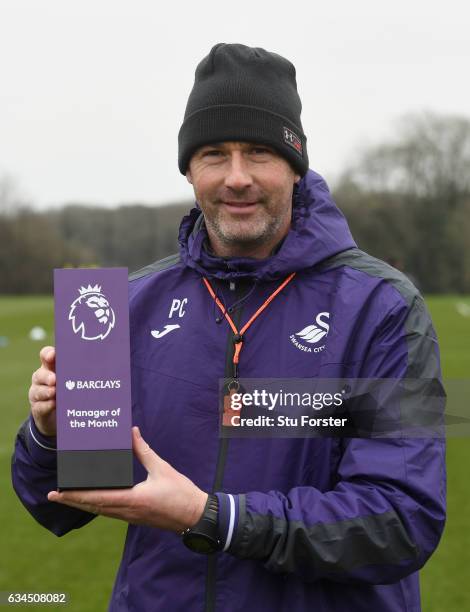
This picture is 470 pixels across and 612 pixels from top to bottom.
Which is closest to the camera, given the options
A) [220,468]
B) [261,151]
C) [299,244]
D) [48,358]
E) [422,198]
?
[48,358]

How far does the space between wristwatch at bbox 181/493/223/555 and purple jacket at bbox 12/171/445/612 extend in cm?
2

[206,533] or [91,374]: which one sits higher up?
[91,374]

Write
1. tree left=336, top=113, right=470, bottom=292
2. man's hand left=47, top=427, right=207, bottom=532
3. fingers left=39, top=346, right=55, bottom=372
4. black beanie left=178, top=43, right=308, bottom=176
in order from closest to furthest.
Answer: man's hand left=47, top=427, right=207, bottom=532
fingers left=39, top=346, right=55, bottom=372
black beanie left=178, top=43, right=308, bottom=176
tree left=336, top=113, right=470, bottom=292

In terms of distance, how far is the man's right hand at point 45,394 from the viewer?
6.09 ft

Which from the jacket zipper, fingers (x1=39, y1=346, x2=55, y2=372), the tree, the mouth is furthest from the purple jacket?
the tree

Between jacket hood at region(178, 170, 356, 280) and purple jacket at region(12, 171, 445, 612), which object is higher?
jacket hood at region(178, 170, 356, 280)

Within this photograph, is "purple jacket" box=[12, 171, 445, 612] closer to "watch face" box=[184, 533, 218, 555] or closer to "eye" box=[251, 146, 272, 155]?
"watch face" box=[184, 533, 218, 555]

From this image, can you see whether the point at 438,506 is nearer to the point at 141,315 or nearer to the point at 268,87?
the point at 141,315

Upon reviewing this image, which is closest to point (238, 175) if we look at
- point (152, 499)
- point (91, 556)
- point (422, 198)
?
point (152, 499)

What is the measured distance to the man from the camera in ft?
5.82

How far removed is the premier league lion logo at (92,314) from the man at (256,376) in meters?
0.13

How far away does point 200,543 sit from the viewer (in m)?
1.76

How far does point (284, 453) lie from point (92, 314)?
0.54 metres

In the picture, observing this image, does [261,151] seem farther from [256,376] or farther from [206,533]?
[206,533]
